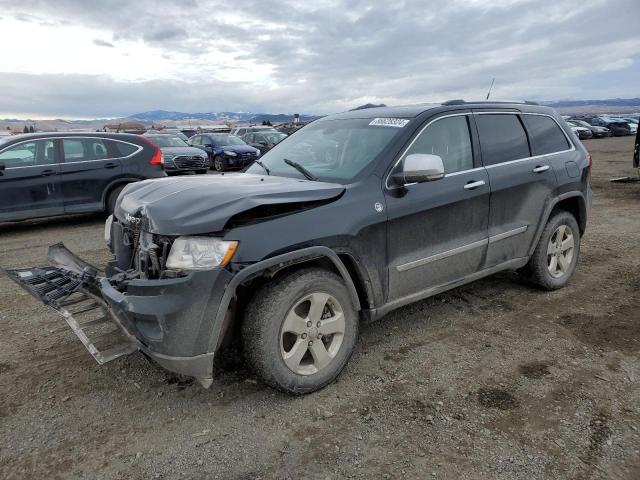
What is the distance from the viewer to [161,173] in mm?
9016

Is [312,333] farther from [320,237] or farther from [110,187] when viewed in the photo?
[110,187]

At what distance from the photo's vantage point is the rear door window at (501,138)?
394 cm

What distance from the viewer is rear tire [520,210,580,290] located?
4441 millimetres

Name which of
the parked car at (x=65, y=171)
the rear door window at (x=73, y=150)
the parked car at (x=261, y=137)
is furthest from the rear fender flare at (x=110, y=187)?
the parked car at (x=261, y=137)

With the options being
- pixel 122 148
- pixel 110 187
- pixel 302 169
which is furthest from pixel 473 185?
pixel 122 148

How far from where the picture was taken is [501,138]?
161 inches

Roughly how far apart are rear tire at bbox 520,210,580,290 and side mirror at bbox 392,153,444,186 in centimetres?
182

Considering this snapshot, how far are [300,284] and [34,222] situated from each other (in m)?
8.23

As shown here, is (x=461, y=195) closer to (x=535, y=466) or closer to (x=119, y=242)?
(x=535, y=466)

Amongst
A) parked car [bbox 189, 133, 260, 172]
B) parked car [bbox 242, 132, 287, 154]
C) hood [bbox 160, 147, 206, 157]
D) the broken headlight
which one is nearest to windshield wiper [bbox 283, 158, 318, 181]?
the broken headlight

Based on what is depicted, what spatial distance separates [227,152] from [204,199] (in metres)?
14.9

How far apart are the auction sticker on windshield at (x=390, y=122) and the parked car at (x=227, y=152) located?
13.2m

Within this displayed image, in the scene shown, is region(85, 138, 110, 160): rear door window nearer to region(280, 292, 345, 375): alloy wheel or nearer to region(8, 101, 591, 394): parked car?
region(8, 101, 591, 394): parked car

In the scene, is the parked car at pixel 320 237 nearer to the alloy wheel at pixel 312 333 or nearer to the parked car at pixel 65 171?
the alloy wheel at pixel 312 333
